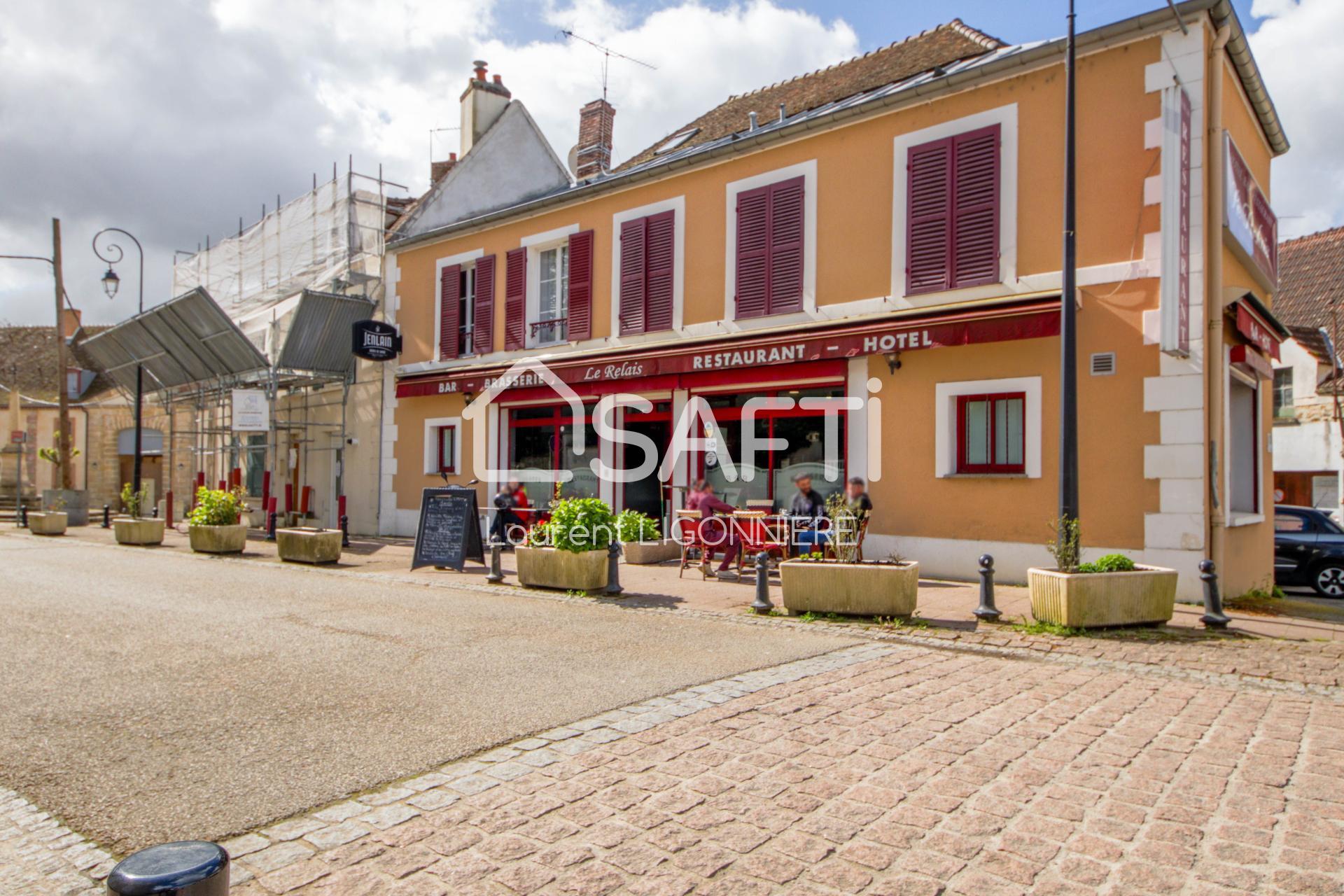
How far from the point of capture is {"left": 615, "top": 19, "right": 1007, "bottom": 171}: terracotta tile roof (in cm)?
1409

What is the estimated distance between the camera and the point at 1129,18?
9555mm

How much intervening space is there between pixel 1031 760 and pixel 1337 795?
3.99ft

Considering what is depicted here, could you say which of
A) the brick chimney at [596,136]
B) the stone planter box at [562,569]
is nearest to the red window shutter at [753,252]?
the stone planter box at [562,569]

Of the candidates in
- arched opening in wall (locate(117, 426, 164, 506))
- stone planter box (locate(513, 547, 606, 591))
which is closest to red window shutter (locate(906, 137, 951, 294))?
stone planter box (locate(513, 547, 606, 591))

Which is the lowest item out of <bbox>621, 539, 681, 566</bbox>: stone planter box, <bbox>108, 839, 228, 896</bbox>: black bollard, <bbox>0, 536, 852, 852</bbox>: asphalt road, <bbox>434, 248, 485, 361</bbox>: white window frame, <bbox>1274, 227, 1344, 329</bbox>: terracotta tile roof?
<bbox>0, 536, 852, 852</bbox>: asphalt road

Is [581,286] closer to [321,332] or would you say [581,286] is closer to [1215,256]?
[321,332]

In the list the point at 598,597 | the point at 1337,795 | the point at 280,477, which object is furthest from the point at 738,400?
the point at 280,477

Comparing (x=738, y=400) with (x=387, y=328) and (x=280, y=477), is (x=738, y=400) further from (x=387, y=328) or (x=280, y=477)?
(x=280, y=477)

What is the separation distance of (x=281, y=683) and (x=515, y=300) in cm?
1149

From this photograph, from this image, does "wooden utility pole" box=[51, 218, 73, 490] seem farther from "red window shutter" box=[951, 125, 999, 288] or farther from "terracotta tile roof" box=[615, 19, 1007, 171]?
"red window shutter" box=[951, 125, 999, 288]

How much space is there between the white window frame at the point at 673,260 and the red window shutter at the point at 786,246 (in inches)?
64.5

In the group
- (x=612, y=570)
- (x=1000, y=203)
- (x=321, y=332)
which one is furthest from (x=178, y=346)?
(x=1000, y=203)

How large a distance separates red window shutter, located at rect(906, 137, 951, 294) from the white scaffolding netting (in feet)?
40.1

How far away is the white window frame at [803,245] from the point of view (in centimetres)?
1227
